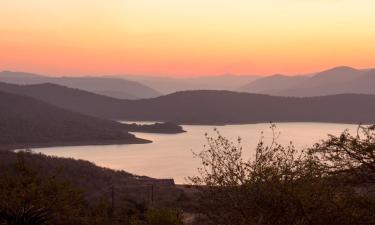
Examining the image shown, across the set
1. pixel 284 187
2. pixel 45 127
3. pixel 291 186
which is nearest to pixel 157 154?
pixel 45 127

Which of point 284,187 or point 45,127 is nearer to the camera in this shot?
point 284,187

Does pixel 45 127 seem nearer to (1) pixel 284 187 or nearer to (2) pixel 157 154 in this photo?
(2) pixel 157 154

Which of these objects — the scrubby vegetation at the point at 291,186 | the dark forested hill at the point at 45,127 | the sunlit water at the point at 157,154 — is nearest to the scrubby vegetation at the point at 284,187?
the scrubby vegetation at the point at 291,186

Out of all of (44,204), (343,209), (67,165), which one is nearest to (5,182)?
(44,204)

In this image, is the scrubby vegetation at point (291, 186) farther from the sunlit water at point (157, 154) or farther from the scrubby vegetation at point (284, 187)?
the sunlit water at point (157, 154)

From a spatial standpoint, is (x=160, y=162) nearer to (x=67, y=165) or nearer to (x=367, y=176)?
(x=67, y=165)

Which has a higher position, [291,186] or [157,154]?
[291,186]
